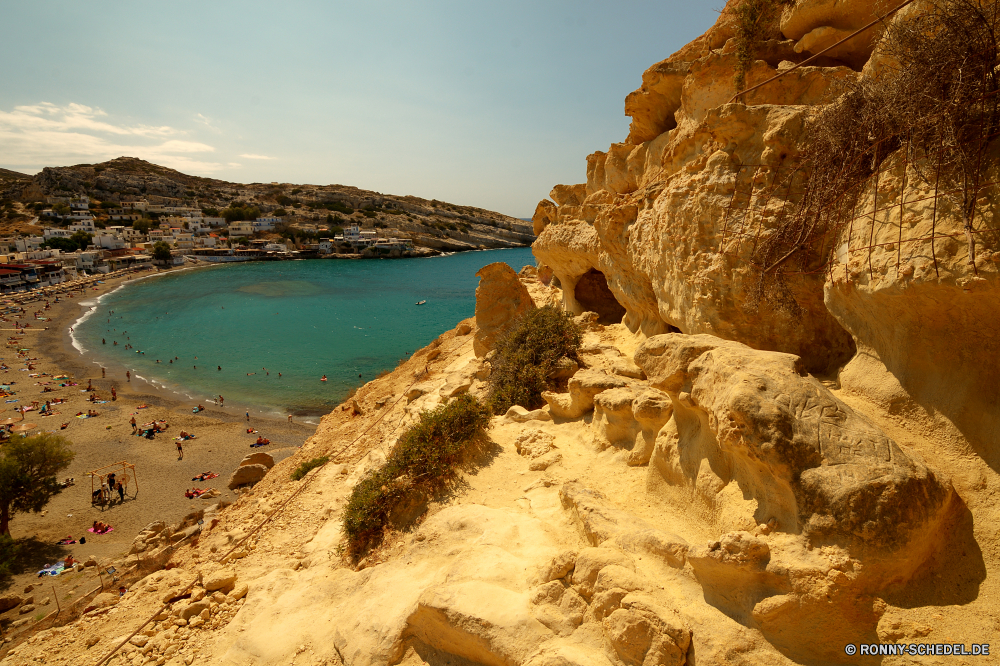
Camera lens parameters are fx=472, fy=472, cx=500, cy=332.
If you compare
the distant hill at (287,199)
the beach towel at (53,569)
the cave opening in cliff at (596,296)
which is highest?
the distant hill at (287,199)

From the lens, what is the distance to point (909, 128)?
417 centimetres

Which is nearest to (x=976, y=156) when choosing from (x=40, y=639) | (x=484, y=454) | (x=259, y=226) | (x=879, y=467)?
(x=879, y=467)

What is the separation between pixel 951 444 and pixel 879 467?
0.98 m

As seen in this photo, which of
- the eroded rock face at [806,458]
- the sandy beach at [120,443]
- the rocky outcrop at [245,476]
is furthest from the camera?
the rocky outcrop at [245,476]

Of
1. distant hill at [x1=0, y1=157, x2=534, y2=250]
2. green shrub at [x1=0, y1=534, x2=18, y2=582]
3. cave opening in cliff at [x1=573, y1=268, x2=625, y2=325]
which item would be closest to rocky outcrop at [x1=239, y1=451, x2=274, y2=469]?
green shrub at [x1=0, y1=534, x2=18, y2=582]

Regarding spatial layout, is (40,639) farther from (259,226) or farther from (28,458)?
(259,226)

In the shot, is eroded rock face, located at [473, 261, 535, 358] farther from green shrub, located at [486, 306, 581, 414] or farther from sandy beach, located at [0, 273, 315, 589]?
sandy beach, located at [0, 273, 315, 589]

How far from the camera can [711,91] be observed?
9539 mm

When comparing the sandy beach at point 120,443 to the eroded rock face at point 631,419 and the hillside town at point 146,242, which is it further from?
the hillside town at point 146,242

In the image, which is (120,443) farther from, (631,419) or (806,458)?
(806,458)

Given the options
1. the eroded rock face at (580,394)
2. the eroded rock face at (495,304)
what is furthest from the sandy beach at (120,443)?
the eroded rock face at (580,394)

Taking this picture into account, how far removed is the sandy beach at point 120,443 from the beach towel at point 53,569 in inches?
9.7

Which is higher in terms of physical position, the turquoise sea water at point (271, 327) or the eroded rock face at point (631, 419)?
the eroded rock face at point (631, 419)

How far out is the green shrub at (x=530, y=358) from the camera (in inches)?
371
